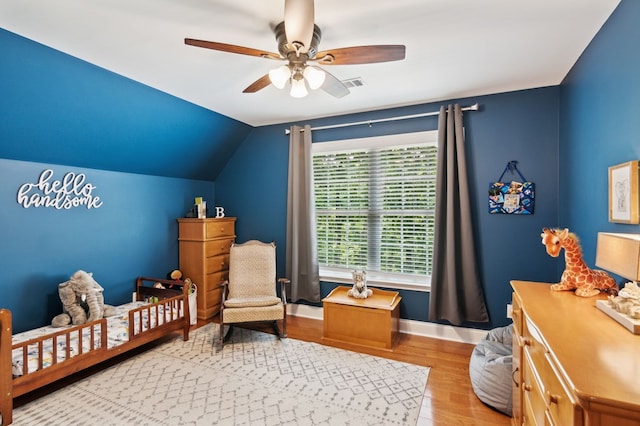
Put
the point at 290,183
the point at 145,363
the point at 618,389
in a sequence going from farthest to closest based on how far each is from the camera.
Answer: the point at 290,183
the point at 145,363
the point at 618,389

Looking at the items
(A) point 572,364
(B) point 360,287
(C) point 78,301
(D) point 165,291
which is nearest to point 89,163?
(C) point 78,301

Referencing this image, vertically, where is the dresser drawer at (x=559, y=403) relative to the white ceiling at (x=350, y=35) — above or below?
below

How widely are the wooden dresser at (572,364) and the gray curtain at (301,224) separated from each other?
2.45 meters

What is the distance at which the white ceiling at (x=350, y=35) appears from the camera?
179 cm

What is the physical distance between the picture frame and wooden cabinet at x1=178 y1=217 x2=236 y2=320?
381 centimetres

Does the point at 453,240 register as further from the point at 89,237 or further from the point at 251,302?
the point at 89,237

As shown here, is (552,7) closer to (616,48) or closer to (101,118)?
(616,48)

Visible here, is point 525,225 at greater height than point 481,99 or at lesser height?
lesser

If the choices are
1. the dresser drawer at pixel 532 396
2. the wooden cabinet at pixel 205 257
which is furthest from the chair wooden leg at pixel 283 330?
the dresser drawer at pixel 532 396

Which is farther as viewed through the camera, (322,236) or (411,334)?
(322,236)

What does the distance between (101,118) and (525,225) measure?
13.6 feet

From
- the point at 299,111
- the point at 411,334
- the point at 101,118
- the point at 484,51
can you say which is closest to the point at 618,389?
the point at 484,51

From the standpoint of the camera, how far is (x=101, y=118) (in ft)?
9.60

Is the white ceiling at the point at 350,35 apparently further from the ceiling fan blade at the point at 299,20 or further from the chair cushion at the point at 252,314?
the chair cushion at the point at 252,314
